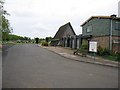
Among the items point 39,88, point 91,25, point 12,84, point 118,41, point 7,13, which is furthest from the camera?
point 91,25

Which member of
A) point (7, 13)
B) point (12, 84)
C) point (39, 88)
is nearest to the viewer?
point (39, 88)

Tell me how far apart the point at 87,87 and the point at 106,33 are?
12505 millimetres

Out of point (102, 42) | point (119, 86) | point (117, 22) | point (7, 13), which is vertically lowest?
A: point (119, 86)

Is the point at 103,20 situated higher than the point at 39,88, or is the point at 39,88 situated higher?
the point at 103,20

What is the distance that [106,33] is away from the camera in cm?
1423

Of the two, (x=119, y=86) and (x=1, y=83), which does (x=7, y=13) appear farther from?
(x=119, y=86)

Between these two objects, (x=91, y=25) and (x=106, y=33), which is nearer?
(x=106, y=33)

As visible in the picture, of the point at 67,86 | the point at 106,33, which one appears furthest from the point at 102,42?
the point at 67,86

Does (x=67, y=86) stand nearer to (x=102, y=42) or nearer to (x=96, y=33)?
(x=102, y=42)

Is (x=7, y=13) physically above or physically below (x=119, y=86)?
above

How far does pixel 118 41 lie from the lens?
14.1 metres

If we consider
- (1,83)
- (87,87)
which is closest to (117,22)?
(87,87)

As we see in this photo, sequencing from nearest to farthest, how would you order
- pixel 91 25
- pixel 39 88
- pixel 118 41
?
pixel 39 88
pixel 118 41
pixel 91 25

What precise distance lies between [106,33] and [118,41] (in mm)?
2129
